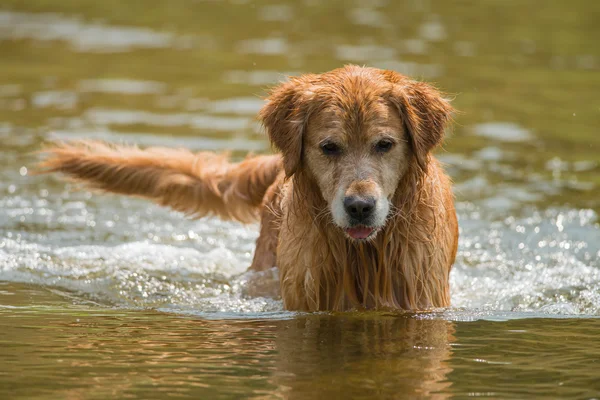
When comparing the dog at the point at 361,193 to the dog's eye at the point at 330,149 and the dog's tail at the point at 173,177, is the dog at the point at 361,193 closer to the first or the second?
the dog's eye at the point at 330,149

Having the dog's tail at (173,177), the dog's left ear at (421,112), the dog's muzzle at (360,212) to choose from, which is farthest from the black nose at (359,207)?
the dog's tail at (173,177)

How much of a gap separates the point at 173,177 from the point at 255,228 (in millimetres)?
1369

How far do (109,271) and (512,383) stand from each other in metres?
4.56

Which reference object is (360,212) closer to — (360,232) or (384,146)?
(360,232)

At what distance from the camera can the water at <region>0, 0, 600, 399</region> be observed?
19.2ft

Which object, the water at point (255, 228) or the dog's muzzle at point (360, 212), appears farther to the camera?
Answer: the dog's muzzle at point (360, 212)

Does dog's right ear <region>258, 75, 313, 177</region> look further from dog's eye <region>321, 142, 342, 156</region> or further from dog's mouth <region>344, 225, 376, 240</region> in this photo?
dog's mouth <region>344, 225, 376, 240</region>

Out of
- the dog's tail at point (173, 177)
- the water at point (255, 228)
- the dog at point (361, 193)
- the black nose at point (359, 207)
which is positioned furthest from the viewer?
the dog's tail at point (173, 177)

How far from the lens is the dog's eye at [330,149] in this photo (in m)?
6.81

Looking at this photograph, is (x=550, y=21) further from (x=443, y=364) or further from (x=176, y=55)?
(x=443, y=364)

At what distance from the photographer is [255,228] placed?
33.9 ft

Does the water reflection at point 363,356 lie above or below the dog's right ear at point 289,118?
below

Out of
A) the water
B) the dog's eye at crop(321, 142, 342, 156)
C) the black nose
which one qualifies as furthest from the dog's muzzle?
the water

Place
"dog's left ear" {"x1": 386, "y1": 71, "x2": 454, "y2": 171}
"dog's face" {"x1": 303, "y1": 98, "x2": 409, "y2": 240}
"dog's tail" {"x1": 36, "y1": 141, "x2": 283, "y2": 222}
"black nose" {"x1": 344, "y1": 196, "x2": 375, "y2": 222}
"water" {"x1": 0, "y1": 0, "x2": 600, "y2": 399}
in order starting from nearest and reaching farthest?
"water" {"x1": 0, "y1": 0, "x2": 600, "y2": 399} < "black nose" {"x1": 344, "y1": 196, "x2": 375, "y2": 222} < "dog's face" {"x1": 303, "y1": 98, "x2": 409, "y2": 240} < "dog's left ear" {"x1": 386, "y1": 71, "x2": 454, "y2": 171} < "dog's tail" {"x1": 36, "y1": 141, "x2": 283, "y2": 222}
